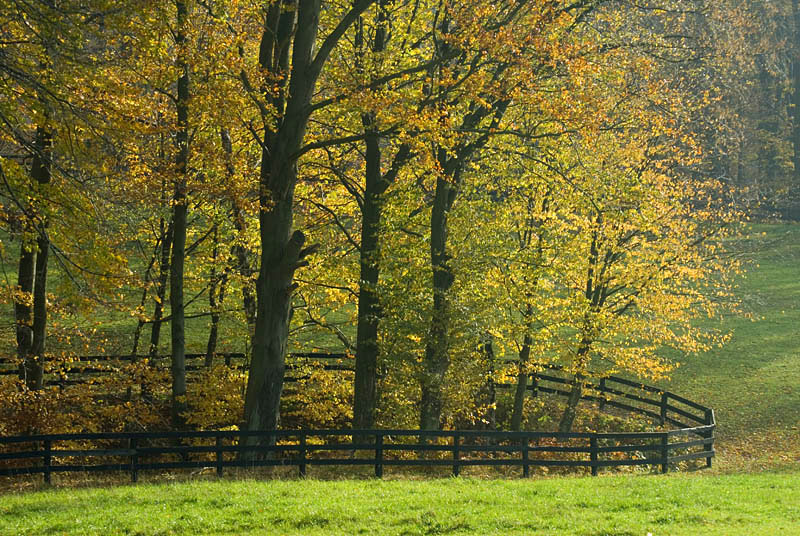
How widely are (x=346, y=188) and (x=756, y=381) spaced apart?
2188 cm

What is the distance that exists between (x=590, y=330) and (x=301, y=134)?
38.7 feet

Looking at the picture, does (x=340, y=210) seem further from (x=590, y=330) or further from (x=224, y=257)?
(x=590, y=330)

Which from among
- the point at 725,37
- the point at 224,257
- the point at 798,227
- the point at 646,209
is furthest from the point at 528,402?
the point at 798,227

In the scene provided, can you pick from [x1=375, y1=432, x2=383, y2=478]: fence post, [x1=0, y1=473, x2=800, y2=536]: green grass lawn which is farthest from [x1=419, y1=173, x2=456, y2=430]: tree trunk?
[x1=0, y1=473, x2=800, y2=536]: green grass lawn

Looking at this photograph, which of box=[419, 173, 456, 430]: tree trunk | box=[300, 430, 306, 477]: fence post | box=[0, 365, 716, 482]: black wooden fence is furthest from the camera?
box=[419, 173, 456, 430]: tree trunk

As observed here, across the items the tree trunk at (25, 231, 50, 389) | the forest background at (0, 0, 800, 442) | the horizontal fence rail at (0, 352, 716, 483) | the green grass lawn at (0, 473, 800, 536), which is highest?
the forest background at (0, 0, 800, 442)

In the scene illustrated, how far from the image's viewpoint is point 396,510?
12.6 metres

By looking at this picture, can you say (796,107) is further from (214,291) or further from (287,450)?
(287,450)

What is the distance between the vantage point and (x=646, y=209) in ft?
77.2

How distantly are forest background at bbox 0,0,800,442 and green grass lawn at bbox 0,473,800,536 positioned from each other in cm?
382

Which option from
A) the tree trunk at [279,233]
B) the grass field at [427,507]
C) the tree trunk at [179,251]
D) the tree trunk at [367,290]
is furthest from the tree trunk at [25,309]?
the tree trunk at [367,290]

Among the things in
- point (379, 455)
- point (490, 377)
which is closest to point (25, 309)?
point (379, 455)

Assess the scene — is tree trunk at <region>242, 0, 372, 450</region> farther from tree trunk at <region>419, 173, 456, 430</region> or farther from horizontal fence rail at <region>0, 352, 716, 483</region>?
tree trunk at <region>419, 173, 456, 430</region>

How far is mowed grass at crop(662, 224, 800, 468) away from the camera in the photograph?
1062 inches
